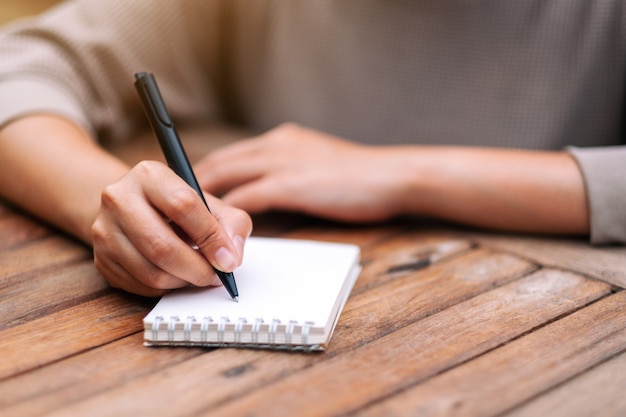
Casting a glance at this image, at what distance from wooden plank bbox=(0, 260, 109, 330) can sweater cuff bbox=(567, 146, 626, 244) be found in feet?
1.71

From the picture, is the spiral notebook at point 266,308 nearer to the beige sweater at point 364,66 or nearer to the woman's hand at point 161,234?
the woman's hand at point 161,234

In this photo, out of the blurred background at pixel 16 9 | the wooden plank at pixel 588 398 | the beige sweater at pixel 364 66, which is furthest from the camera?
the blurred background at pixel 16 9

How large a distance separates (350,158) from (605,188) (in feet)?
0.99

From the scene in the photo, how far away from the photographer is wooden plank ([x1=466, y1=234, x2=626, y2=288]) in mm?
659

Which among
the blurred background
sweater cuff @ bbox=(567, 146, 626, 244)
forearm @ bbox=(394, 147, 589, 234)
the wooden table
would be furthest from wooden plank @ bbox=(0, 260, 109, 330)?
the blurred background

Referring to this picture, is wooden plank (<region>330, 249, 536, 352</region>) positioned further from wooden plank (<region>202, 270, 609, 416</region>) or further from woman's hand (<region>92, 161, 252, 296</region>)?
woman's hand (<region>92, 161, 252, 296</region>)

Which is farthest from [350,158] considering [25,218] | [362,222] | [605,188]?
[25,218]

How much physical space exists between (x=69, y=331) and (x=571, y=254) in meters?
0.51

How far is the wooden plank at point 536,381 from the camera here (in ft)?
1.43

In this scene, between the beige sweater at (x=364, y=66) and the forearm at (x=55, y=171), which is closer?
the forearm at (x=55, y=171)

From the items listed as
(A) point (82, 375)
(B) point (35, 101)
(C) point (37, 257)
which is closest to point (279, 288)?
(A) point (82, 375)

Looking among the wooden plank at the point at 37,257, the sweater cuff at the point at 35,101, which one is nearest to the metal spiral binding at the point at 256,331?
the wooden plank at the point at 37,257

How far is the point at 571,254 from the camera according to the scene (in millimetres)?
708

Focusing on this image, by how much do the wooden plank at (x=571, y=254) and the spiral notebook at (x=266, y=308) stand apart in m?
0.20
